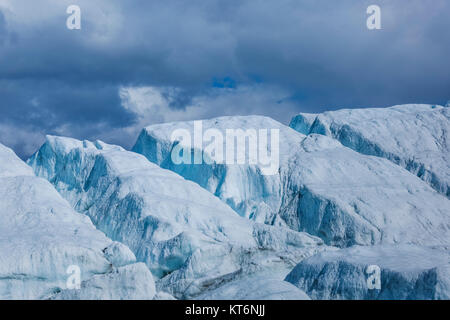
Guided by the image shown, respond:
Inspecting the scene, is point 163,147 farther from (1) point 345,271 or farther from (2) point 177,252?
(1) point 345,271

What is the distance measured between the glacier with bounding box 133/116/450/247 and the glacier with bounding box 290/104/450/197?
151cm

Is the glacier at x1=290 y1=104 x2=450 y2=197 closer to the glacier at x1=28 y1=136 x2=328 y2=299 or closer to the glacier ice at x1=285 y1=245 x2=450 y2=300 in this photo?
the glacier at x1=28 y1=136 x2=328 y2=299

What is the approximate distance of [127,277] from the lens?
16.4 metres

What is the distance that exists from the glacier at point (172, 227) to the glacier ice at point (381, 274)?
6.30 feet

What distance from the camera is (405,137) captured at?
30625mm

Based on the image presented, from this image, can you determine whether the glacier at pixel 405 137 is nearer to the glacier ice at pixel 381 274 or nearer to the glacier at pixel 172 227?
the glacier at pixel 172 227

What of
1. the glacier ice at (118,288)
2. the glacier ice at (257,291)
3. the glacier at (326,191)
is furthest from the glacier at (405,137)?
the glacier ice at (118,288)

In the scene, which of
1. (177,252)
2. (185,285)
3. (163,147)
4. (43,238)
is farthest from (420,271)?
(163,147)

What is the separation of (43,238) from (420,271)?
37.8ft

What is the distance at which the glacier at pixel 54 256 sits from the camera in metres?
16.4

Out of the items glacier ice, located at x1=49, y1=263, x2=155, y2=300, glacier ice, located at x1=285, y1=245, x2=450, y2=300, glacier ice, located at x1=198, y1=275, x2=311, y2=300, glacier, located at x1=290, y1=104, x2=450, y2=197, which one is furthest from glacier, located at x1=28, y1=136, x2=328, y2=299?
glacier, located at x1=290, y1=104, x2=450, y2=197

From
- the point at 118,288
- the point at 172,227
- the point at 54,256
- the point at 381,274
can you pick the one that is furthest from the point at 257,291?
A: the point at 172,227

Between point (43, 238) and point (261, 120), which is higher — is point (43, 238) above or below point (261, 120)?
below

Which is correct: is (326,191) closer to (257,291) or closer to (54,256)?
(54,256)
